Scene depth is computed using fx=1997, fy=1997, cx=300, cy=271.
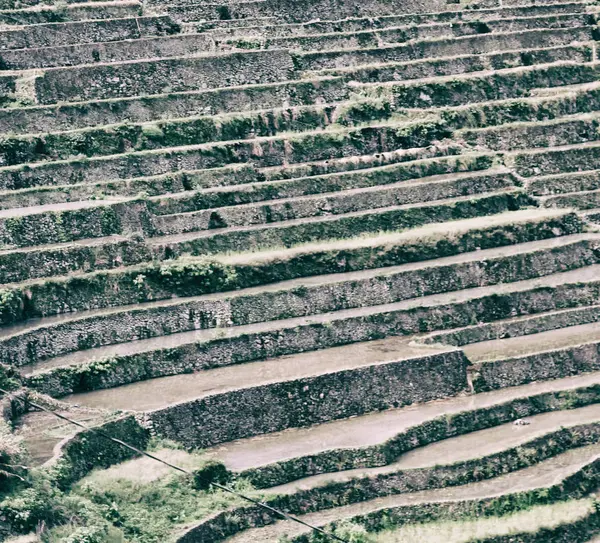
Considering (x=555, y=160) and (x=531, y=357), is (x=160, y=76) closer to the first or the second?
(x=555, y=160)

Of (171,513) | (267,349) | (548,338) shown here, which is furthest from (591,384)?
(171,513)

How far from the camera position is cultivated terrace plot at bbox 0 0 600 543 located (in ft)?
132

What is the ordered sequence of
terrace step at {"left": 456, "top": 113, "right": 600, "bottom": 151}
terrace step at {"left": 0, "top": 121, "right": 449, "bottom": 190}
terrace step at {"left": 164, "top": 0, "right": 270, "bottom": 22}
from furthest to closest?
terrace step at {"left": 164, "top": 0, "right": 270, "bottom": 22}
terrace step at {"left": 456, "top": 113, "right": 600, "bottom": 151}
terrace step at {"left": 0, "top": 121, "right": 449, "bottom": 190}

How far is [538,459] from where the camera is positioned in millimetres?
42750

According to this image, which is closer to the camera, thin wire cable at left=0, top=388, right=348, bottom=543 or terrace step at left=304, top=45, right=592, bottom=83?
thin wire cable at left=0, top=388, right=348, bottom=543

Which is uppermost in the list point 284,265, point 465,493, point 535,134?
point 535,134

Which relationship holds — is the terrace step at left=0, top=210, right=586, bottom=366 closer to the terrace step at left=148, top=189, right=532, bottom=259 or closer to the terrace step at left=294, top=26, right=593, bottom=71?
the terrace step at left=148, top=189, right=532, bottom=259

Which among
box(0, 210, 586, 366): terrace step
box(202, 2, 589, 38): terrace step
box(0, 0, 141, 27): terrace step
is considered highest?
box(0, 0, 141, 27): terrace step

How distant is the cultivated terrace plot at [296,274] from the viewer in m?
40.4

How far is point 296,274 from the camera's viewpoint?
4659 centimetres

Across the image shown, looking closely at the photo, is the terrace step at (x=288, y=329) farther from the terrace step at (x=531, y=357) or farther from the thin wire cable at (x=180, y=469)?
the thin wire cable at (x=180, y=469)

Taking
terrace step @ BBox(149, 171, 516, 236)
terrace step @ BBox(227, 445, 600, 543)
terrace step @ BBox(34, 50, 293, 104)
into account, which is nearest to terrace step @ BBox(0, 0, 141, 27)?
terrace step @ BBox(34, 50, 293, 104)

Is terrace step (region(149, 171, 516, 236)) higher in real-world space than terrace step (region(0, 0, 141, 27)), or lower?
lower

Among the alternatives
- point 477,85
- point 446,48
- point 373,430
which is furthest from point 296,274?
point 446,48
